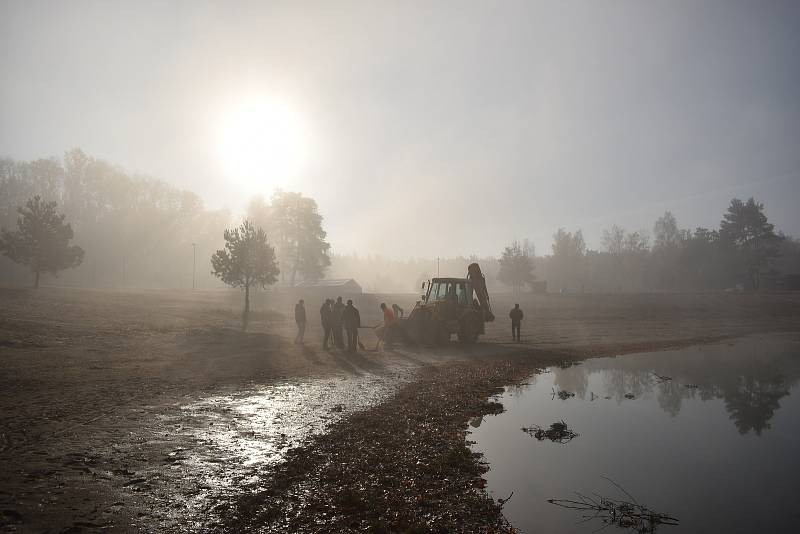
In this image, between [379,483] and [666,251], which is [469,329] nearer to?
[379,483]

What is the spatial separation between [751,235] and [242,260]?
80.3 metres

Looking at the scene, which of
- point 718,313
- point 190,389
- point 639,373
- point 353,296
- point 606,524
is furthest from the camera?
point 353,296

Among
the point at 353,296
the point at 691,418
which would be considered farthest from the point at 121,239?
the point at 691,418

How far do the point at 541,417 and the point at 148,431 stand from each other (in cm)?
750

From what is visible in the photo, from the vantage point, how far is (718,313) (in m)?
44.1

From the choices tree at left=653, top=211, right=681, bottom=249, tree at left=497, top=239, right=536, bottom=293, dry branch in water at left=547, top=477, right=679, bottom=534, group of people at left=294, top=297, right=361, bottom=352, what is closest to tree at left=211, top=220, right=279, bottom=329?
group of people at left=294, top=297, right=361, bottom=352

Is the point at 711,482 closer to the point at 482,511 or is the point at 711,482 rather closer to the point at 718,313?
the point at 482,511

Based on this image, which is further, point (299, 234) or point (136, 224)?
point (136, 224)

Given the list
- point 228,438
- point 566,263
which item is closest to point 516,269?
point 566,263

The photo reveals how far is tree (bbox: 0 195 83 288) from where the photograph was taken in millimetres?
32719

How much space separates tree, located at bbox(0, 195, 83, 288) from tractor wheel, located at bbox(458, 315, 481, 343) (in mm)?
32493

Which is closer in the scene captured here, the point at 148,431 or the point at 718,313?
the point at 148,431

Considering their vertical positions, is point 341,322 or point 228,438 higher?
point 341,322

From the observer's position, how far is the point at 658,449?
7.47 meters
